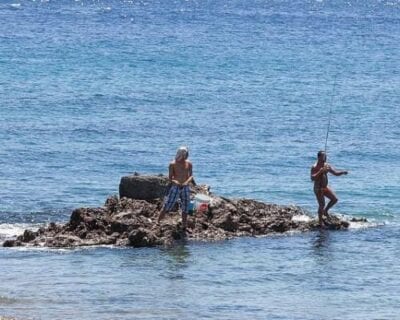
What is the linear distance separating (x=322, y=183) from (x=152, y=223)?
3.58 metres

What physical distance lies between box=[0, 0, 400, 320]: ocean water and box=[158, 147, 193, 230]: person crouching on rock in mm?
827

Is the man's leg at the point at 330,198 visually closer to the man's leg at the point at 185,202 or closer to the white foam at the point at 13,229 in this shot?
the man's leg at the point at 185,202

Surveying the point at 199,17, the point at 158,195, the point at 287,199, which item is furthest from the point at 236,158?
the point at 199,17

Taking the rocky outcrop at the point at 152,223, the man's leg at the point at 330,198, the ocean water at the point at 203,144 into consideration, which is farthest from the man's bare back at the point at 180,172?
the man's leg at the point at 330,198

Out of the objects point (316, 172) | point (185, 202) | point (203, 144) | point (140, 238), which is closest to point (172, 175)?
point (185, 202)

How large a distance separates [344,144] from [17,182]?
1002cm

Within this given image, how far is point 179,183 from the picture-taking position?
916 inches

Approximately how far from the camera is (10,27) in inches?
2502

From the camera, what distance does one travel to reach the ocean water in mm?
19812

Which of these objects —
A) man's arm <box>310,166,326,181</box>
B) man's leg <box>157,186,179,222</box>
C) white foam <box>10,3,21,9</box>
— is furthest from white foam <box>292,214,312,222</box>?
white foam <box>10,3,21,9</box>

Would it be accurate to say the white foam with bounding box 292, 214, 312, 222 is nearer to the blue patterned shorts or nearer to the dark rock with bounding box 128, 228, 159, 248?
the blue patterned shorts

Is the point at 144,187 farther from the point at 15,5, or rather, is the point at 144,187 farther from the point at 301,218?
the point at 15,5

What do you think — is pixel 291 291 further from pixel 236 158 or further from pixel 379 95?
pixel 379 95

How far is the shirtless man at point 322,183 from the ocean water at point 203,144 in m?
0.69
